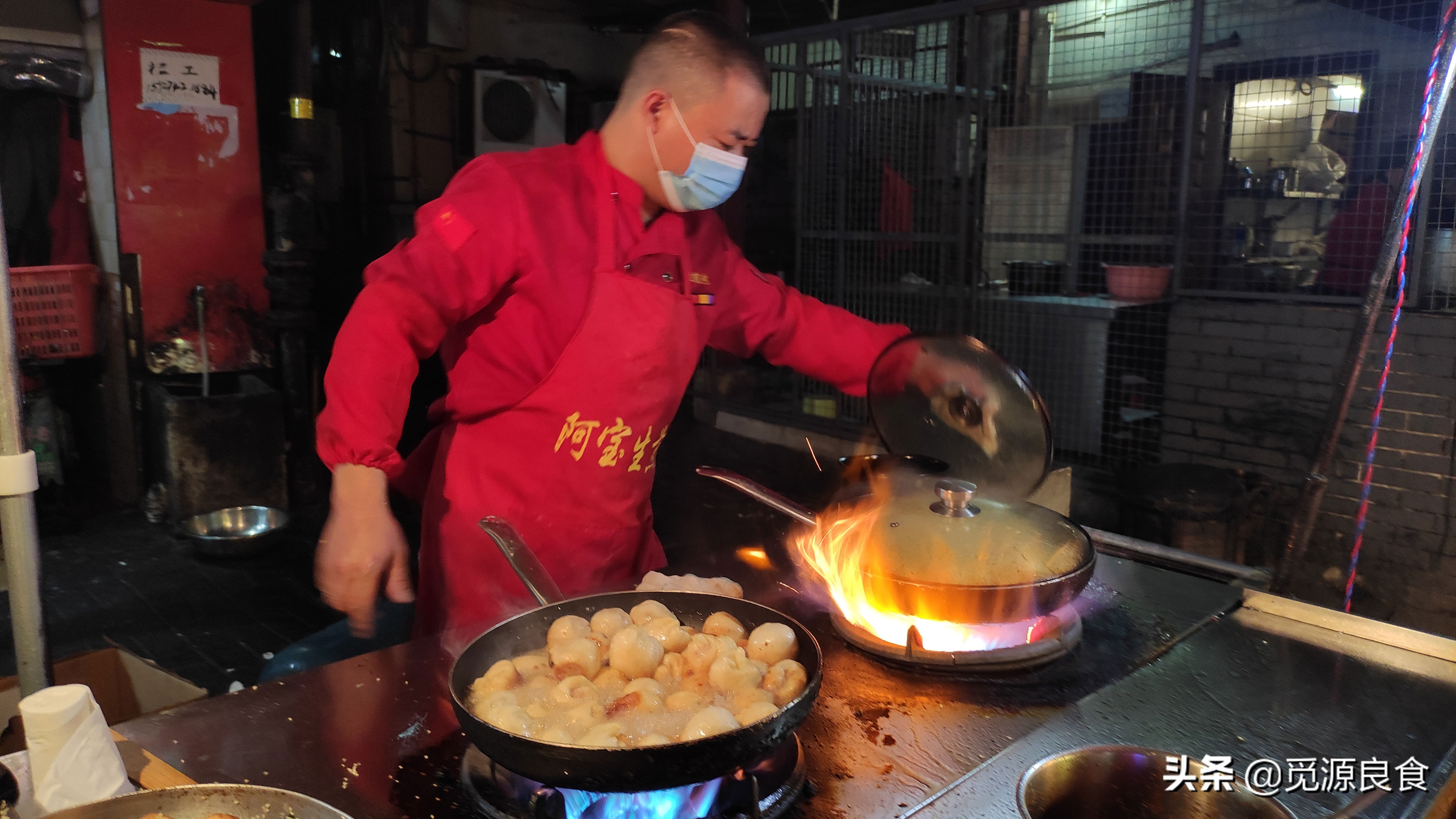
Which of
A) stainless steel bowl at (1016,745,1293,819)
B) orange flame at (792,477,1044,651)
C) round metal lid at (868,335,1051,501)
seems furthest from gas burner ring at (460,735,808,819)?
round metal lid at (868,335,1051,501)

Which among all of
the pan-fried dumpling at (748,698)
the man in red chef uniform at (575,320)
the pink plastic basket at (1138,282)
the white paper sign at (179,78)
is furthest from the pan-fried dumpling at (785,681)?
the white paper sign at (179,78)

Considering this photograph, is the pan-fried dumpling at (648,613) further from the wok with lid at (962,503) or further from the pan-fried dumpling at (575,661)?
the wok with lid at (962,503)

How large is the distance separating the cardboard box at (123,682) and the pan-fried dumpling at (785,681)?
1.69 metres

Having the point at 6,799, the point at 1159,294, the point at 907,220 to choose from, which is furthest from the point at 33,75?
the point at 1159,294

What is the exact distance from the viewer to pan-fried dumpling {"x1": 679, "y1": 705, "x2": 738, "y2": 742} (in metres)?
1.11

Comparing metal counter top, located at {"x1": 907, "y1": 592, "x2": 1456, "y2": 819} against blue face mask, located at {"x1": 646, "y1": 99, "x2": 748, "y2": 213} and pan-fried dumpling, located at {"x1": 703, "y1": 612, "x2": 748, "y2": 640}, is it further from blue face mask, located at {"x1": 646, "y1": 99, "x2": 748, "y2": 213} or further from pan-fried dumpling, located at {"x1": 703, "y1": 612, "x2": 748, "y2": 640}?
blue face mask, located at {"x1": 646, "y1": 99, "x2": 748, "y2": 213}

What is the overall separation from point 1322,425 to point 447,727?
13.3 feet

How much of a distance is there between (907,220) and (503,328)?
4562 millimetres

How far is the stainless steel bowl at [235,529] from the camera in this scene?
5.23 m

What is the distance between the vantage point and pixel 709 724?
1118 millimetres

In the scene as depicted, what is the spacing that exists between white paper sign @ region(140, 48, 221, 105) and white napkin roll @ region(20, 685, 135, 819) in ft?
18.9

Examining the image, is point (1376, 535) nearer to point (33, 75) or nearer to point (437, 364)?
point (437, 364)

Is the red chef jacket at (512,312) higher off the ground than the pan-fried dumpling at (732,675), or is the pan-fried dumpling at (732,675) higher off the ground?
the red chef jacket at (512,312)

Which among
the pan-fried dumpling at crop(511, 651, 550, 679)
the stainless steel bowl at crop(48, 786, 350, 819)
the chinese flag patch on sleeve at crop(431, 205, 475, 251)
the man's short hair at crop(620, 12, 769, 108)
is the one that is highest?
the man's short hair at crop(620, 12, 769, 108)
